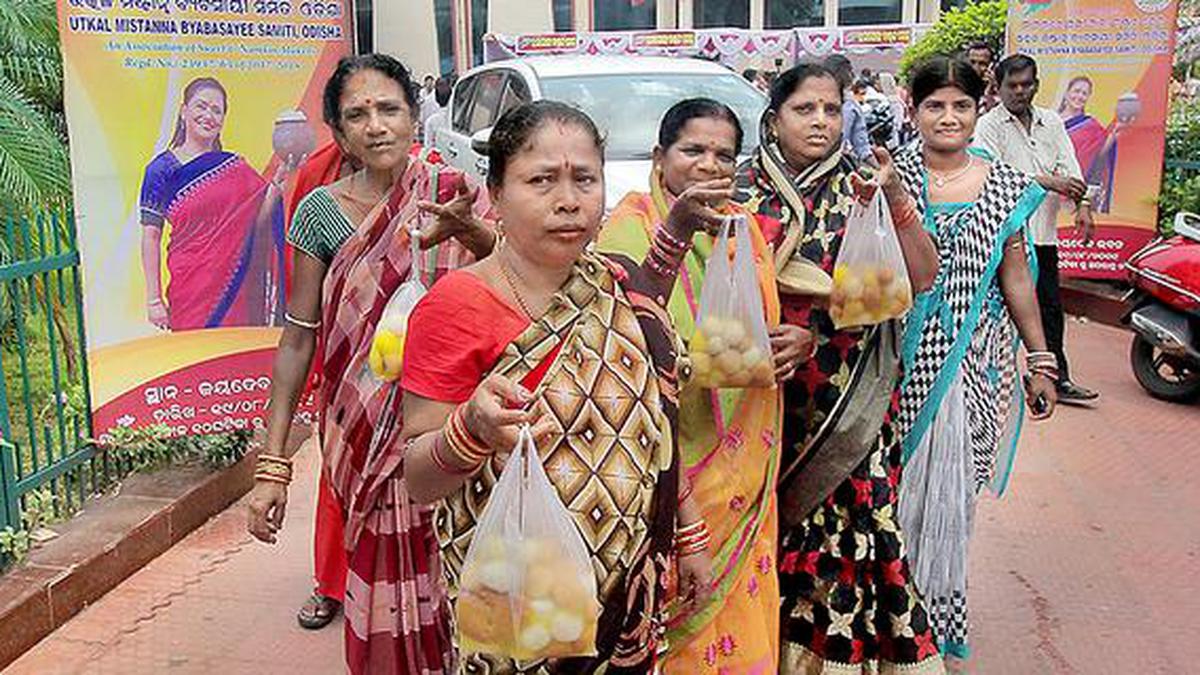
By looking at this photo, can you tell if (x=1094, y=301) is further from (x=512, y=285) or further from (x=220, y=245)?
(x=512, y=285)

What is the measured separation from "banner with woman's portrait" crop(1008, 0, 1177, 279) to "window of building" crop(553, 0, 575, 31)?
21.7m

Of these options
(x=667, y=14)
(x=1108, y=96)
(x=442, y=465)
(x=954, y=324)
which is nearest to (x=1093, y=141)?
(x=1108, y=96)

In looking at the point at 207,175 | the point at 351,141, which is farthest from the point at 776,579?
the point at 207,175

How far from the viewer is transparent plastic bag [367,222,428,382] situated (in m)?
2.37

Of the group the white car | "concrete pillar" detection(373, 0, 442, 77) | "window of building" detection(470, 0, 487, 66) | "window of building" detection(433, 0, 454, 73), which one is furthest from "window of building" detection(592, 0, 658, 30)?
the white car

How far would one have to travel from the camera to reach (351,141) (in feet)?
9.14

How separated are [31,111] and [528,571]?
4600 millimetres

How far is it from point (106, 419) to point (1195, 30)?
8.36 metres

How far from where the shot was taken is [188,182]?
4012 millimetres

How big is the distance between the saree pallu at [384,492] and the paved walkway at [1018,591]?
0.85 meters

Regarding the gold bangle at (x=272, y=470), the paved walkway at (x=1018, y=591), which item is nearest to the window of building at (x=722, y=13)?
the paved walkway at (x=1018, y=591)

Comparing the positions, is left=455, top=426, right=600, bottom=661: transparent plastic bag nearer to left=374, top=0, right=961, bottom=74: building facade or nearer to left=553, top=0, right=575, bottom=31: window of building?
left=374, top=0, right=961, bottom=74: building facade

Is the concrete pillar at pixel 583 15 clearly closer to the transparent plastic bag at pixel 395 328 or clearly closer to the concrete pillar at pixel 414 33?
the concrete pillar at pixel 414 33

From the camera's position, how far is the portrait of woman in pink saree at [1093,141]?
7723mm
